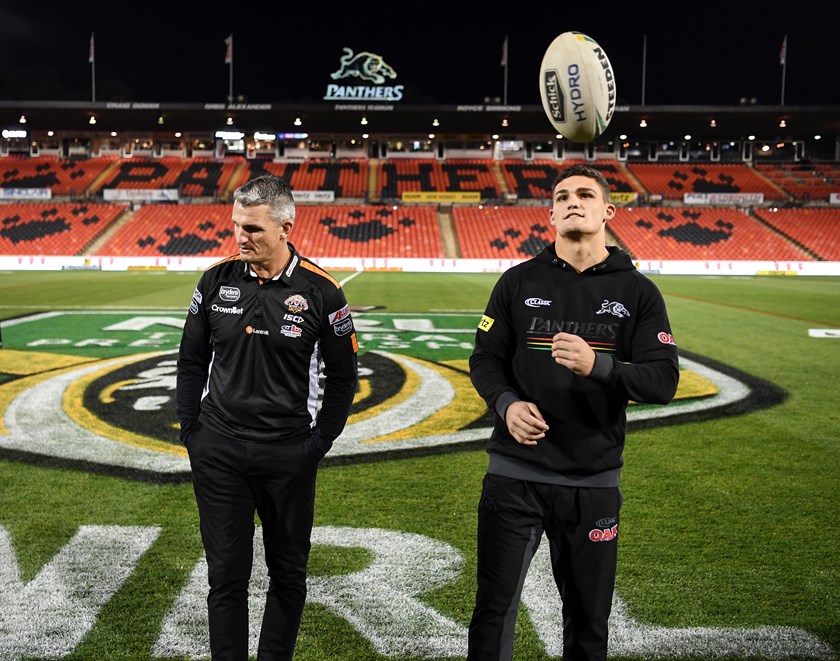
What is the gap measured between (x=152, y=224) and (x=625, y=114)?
30159 mm

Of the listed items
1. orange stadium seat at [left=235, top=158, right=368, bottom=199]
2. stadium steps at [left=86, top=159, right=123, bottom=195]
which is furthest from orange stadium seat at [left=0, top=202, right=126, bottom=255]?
orange stadium seat at [left=235, top=158, right=368, bottom=199]

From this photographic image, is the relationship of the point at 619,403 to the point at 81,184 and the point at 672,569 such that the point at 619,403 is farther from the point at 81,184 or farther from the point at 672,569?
the point at 81,184

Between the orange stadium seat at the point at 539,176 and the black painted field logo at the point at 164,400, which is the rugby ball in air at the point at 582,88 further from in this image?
the orange stadium seat at the point at 539,176

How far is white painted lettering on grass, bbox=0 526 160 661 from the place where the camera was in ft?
11.2

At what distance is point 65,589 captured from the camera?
12.9 ft

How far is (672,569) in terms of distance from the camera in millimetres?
4258

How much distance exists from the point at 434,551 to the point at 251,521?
5.09 ft

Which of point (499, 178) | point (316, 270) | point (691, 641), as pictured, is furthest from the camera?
point (499, 178)

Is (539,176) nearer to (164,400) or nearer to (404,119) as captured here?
(404,119)

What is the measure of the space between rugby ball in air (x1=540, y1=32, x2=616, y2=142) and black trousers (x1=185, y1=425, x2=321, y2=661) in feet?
12.2

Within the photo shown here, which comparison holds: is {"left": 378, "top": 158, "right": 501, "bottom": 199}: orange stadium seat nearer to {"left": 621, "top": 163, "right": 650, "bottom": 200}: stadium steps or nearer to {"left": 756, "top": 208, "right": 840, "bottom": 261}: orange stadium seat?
{"left": 621, "top": 163, "right": 650, "bottom": 200}: stadium steps

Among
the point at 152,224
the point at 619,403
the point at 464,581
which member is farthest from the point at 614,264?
the point at 152,224

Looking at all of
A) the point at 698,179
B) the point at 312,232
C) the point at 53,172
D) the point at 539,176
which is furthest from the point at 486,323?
the point at 53,172

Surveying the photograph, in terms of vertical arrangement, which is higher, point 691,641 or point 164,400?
point 691,641
